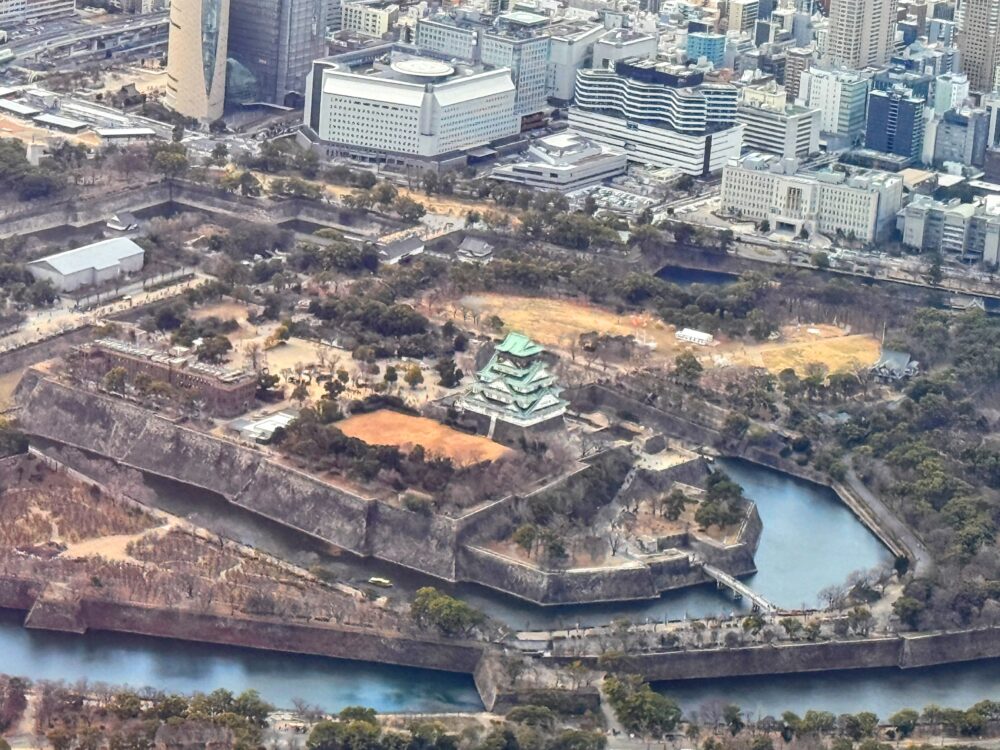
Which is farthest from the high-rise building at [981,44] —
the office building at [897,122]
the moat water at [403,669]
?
the moat water at [403,669]

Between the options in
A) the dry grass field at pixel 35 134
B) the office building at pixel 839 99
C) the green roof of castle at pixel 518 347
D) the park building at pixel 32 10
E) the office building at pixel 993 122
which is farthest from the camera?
the park building at pixel 32 10

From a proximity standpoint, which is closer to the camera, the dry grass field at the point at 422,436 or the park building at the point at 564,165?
the dry grass field at the point at 422,436

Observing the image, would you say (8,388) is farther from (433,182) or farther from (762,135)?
(762,135)

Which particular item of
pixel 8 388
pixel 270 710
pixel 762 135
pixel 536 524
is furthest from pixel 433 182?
pixel 270 710

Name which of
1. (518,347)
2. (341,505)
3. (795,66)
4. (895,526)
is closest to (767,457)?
(895,526)

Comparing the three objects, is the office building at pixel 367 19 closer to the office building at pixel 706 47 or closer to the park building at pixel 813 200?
the office building at pixel 706 47

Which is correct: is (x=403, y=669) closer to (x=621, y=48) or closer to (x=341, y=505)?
(x=341, y=505)
